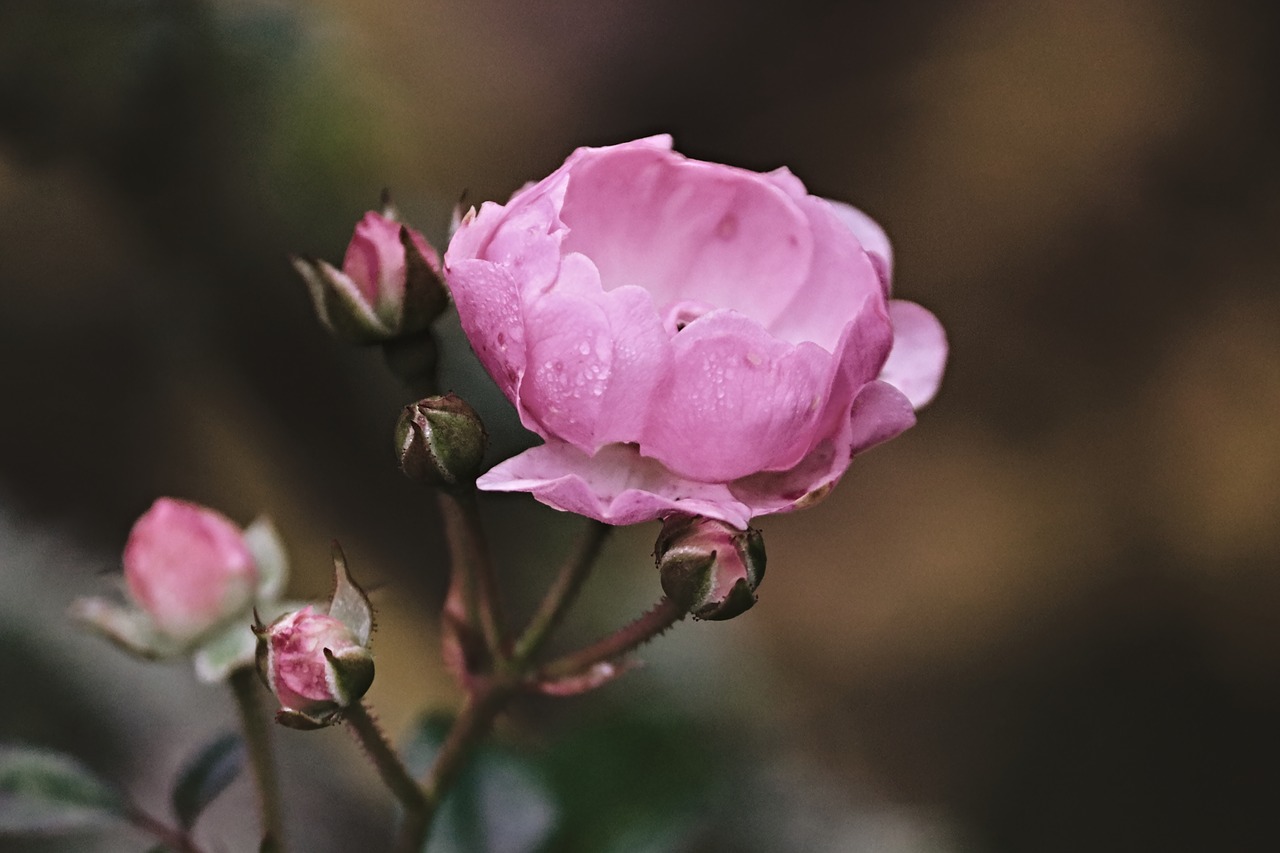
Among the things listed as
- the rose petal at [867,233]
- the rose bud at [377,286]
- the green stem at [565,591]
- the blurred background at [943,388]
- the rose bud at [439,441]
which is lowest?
the blurred background at [943,388]

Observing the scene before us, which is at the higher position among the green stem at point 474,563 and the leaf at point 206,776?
the green stem at point 474,563

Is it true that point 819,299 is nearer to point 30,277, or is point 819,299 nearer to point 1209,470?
point 30,277

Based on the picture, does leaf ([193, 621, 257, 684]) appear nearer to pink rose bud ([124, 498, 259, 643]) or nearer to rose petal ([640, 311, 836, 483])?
pink rose bud ([124, 498, 259, 643])

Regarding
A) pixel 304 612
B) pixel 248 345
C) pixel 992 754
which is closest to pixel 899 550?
pixel 992 754

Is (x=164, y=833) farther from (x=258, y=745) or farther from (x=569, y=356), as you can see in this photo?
(x=569, y=356)

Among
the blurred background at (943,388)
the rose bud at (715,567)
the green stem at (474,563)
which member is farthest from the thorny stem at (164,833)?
the blurred background at (943,388)

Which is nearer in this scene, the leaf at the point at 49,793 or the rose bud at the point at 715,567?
the rose bud at the point at 715,567

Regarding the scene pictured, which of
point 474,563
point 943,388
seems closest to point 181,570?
point 474,563

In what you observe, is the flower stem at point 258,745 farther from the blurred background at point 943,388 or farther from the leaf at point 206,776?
the blurred background at point 943,388
